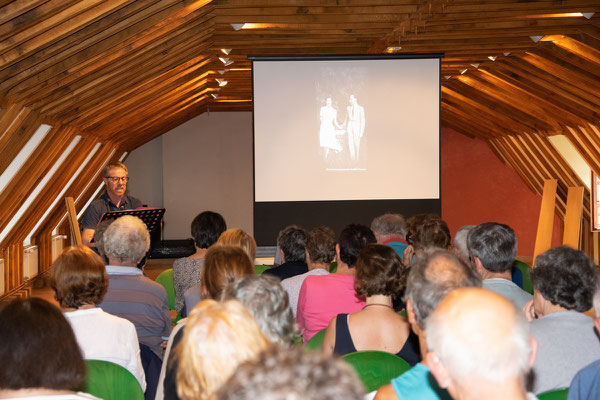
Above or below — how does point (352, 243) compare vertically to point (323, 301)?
above

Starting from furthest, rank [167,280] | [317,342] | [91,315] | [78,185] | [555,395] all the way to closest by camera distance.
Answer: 1. [78,185]
2. [167,280]
3. [317,342]
4. [91,315]
5. [555,395]

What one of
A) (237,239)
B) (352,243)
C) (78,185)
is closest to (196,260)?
(237,239)

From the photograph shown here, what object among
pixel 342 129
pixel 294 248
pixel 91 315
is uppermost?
pixel 342 129

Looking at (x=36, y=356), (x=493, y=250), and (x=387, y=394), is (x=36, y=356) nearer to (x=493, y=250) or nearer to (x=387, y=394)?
(x=387, y=394)

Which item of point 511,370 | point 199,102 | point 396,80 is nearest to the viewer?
point 511,370

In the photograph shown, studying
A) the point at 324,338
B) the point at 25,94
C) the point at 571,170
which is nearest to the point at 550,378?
the point at 324,338

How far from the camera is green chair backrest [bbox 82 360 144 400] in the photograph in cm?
291

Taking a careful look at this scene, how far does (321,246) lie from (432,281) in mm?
2367

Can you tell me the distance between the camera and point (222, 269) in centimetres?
350

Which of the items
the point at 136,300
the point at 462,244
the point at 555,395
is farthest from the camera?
the point at 462,244

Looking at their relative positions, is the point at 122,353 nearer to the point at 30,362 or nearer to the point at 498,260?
the point at 30,362

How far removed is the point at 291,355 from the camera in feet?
3.69

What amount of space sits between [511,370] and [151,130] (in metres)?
14.2

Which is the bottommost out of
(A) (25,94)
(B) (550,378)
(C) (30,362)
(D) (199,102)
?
(B) (550,378)
